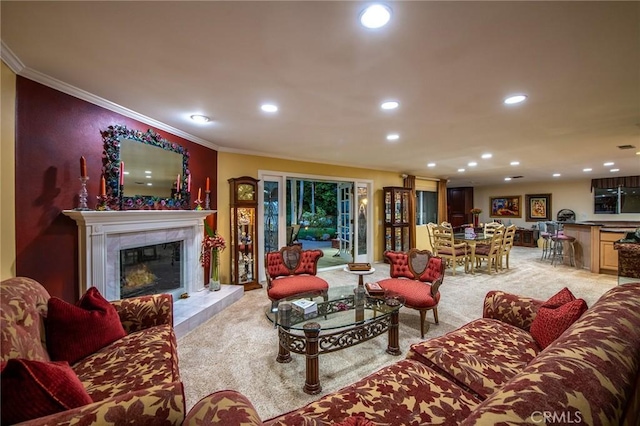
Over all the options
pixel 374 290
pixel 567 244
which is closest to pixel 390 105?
pixel 374 290

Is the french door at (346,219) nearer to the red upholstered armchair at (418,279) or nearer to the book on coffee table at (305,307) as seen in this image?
the red upholstered armchair at (418,279)

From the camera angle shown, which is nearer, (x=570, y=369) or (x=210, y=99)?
(x=570, y=369)

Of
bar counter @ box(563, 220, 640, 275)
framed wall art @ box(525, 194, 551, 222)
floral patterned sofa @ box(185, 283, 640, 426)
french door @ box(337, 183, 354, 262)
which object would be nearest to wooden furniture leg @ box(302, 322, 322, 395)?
floral patterned sofa @ box(185, 283, 640, 426)

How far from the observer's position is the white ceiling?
1385 mm

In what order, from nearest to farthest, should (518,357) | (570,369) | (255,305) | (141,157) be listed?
(570,369), (518,357), (141,157), (255,305)

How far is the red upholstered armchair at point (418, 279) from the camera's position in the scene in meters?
2.81

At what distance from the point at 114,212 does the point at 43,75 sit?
3.75ft

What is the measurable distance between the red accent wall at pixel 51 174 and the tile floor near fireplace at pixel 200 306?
969 millimetres

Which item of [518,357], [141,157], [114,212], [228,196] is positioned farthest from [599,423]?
[228,196]

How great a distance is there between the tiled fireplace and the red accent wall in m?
0.11

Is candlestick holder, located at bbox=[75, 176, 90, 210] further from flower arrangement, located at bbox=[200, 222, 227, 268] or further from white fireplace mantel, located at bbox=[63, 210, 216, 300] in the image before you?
flower arrangement, located at bbox=[200, 222, 227, 268]

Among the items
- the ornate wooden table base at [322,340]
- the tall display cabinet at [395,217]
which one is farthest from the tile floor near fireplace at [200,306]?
the tall display cabinet at [395,217]

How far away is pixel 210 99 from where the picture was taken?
2473 mm

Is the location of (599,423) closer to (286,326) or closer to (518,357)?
(518,357)
